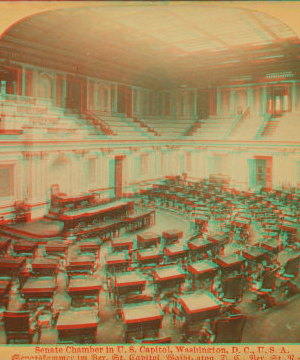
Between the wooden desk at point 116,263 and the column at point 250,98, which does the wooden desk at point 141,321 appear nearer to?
the wooden desk at point 116,263

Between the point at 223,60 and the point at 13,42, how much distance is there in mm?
4331

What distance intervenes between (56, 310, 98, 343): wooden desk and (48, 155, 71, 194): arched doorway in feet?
10.9

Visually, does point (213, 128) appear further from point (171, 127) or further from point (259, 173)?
point (259, 173)

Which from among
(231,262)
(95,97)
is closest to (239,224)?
(231,262)

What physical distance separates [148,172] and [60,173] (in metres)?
2.28

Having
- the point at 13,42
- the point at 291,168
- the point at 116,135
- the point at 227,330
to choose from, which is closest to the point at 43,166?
the point at 116,135

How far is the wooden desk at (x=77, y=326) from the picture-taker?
177 inches

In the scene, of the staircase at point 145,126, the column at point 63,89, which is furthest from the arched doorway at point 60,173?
the staircase at point 145,126

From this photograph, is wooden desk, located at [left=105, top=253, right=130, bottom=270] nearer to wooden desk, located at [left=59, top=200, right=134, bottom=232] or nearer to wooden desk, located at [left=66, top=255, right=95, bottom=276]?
wooden desk, located at [left=66, top=255, right=95, bottom=276]

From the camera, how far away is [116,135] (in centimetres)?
771

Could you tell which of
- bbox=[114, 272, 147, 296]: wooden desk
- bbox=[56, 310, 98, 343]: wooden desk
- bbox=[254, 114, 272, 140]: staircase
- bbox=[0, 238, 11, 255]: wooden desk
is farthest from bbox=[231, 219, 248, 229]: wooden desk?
bbox=[0, 238, 11, 255]: wooden desk

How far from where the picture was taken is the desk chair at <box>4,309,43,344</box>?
4461 mm

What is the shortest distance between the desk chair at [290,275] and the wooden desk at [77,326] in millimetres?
4081

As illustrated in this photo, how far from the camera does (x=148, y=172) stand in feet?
25.8
